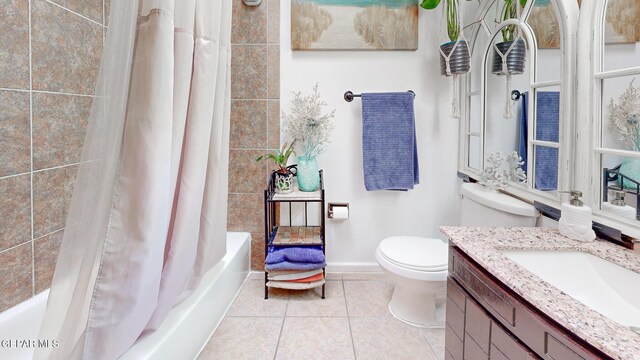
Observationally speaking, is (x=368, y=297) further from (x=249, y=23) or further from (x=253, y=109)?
(x=249, y=23)

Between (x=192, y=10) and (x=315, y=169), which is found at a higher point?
(x=192, y=10)

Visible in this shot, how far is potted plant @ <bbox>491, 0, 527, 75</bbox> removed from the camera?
5.49 feet

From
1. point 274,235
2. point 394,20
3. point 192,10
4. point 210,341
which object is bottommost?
point 210,341

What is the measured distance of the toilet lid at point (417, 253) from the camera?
1768 millimetres

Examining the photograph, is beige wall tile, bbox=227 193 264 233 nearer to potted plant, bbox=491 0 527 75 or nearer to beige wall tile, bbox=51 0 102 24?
beige wall tile, bbox=51 0 102 24

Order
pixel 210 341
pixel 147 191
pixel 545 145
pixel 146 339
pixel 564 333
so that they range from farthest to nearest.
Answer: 1. pixel 210 341
2. pixel 545 145
3. pixel 146 339
4. pixel 147 191
5. pixel 564 333

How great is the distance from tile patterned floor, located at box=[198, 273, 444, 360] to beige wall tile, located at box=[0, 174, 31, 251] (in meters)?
0.90

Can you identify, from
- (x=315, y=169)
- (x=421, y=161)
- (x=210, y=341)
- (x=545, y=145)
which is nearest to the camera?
(x=545, y=145)

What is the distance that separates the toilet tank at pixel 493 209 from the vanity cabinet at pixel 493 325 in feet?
1.84

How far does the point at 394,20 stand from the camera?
2318mm

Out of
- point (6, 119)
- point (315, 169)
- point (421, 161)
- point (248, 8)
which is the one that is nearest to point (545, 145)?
point (421, 161)

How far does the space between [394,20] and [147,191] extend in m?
1.95

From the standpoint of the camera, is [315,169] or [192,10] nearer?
[192,10]

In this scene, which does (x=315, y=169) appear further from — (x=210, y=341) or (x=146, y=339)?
(x=146, y=339)
